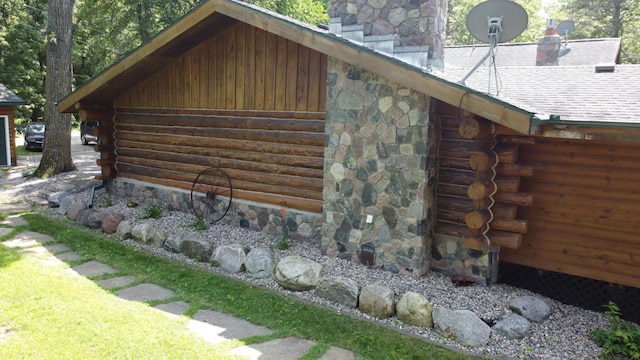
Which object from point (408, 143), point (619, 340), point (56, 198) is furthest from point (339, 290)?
point (56, 198)

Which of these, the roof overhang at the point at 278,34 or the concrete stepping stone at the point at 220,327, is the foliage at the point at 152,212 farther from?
the concrete stepping stone at the point at 220,327

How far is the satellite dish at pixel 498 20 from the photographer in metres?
6.76

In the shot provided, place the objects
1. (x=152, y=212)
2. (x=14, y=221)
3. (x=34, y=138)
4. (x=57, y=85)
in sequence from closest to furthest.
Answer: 1. (x=152, y=212)
2. (x=14, y=221)
3. (x=57, y=85)
4. (x=34, y=138)

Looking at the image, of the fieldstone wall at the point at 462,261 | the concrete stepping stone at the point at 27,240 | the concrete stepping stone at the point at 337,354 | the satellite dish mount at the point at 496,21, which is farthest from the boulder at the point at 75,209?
the satellite dish mount at the point at 496,21

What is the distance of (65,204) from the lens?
10609 millimetres

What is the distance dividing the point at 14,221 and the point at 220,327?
6669 mm

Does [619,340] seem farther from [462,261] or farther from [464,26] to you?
[464,26]

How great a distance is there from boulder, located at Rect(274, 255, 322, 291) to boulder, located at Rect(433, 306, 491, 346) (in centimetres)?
175

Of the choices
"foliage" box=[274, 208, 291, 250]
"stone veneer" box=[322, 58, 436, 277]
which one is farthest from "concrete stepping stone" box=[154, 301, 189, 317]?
"stone veneer" box=[322, 58, 436, 277]

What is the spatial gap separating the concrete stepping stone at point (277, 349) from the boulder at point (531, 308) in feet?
8.29

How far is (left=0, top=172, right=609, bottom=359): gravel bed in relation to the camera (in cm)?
515

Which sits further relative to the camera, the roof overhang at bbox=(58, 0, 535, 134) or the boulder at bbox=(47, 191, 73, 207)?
the boulder at bbox=(47, 191, 73, 207)

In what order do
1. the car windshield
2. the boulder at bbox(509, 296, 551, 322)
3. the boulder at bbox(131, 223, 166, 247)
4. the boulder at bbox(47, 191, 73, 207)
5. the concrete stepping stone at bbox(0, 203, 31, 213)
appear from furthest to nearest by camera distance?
the car windshield, the boulder at bbox(47, 191, 73, 207), the concrete stepping stone at bbox(0, 203, 31, 213), the boulder at bbox(131, 223, 166, 247), the boulder at bbox(509, 296, 551, 322)

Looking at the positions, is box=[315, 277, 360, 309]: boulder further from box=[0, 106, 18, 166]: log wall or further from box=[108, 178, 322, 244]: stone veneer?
box=[0, 106, 18, 166]: log wall
